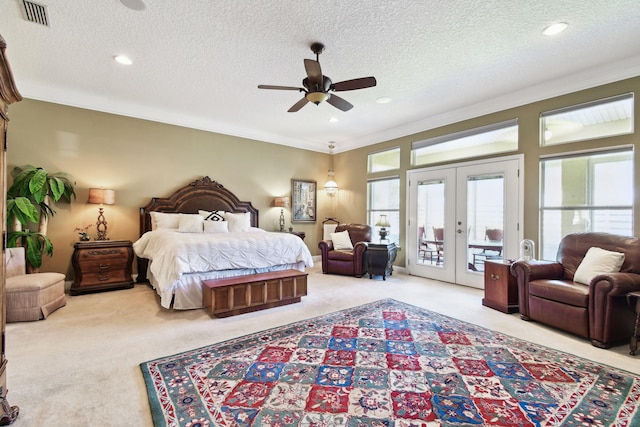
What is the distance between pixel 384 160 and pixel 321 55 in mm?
3652

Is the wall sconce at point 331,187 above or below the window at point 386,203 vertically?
above

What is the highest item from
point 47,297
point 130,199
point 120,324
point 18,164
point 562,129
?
point 562,129

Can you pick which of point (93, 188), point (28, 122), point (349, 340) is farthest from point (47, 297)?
point (349, 340)

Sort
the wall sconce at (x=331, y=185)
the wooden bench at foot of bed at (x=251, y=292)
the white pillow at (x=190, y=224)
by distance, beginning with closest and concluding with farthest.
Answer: the wooden bench at foot of bed at (x=251, y=292)
the white pillow at (x=190, y=224)
the wall sconce at (x=331, y=185)

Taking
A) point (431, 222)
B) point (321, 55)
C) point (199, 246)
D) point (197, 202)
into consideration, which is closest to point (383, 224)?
point (431, 222)

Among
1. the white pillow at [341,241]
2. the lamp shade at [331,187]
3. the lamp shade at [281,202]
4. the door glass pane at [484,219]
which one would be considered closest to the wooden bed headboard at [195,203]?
the lamp shade at [281,202]

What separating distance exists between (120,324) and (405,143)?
5609 mm

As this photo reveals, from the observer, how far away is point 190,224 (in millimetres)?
4984

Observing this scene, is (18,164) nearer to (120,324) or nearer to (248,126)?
(120,324)

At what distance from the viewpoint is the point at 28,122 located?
436 cm

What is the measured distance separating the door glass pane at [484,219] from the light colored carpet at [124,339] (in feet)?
2.17

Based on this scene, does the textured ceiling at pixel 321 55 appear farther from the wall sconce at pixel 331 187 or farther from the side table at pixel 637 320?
the wall sconce at pixel 331 187

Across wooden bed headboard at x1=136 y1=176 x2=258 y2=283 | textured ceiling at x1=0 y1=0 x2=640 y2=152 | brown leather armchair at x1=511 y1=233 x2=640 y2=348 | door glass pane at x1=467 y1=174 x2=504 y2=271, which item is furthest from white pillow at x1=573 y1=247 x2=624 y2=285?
wooden bed headboard at x1=136 y1=176 x2=258 y2=283

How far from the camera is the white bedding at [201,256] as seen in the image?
353 centimetres
